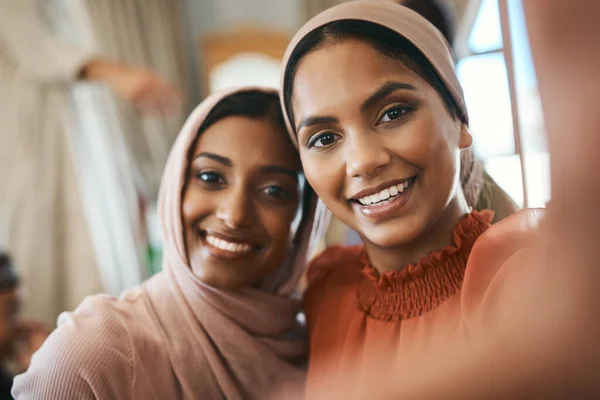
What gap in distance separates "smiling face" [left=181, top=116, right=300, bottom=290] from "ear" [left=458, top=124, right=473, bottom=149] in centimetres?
24

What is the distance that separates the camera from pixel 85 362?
51 cm

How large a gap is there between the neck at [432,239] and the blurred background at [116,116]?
0.06m

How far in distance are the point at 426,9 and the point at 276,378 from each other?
1.46ft

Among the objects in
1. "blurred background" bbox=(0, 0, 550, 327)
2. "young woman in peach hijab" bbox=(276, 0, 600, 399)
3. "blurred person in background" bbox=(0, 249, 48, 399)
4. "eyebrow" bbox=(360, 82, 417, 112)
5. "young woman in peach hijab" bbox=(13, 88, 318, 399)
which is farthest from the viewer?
"blurred person in background" bbox=(0, 249, 48, 399)

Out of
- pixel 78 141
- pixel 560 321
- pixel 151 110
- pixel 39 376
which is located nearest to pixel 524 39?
pixel 560 321

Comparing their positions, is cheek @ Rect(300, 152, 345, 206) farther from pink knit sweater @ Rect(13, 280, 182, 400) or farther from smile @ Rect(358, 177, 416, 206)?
pink knit sweater @ Rect(13, 280, 182, 400)

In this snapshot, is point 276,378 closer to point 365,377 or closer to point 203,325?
point 203,325

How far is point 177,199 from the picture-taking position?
64cm

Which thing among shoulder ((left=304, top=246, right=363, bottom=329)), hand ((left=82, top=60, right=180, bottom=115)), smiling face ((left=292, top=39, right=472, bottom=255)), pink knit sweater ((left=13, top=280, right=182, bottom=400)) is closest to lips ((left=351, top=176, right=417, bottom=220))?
smiling face ((left=292, top=39, right=472, bottom=255))

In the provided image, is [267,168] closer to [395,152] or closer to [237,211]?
[237,211]

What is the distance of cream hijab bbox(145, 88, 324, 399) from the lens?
0.57m

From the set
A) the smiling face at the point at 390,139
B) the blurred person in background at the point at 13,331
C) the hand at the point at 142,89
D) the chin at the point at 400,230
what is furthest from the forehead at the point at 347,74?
the blurred person in background at the point at 13,331

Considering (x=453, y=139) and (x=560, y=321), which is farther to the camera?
(x=453, y=139)

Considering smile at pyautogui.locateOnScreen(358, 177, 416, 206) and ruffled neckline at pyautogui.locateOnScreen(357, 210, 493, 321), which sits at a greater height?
smile at pyautogui.locateOnScreen(358, 177, 416, 206)
